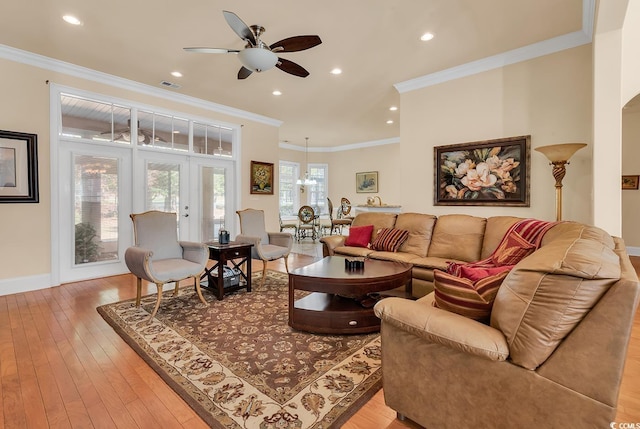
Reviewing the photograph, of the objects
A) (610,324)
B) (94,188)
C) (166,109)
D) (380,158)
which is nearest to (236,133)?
(166,109)

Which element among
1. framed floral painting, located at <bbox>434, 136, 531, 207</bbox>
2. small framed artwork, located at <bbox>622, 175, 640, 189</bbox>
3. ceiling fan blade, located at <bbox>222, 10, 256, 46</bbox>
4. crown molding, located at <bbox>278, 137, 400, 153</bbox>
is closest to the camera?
ceiling fan blade, located at <bbox>222, 10, 256, 46</bbox>

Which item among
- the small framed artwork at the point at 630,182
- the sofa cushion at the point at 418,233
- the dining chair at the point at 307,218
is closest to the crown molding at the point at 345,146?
the dining chair at the point at 307,218

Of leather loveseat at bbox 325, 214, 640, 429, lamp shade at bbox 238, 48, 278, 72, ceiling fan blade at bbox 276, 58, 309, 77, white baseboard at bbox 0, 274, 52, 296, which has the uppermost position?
ceiling fan blade at bbox 276, 58, 309, 77

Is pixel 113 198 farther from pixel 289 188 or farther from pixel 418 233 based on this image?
pixel 289 188

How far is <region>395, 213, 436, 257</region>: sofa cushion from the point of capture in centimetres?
381

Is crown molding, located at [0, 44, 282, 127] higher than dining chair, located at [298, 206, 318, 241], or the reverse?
crown molding, located at [0, 44, 282, 127]

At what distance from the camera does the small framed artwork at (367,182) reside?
9367mm

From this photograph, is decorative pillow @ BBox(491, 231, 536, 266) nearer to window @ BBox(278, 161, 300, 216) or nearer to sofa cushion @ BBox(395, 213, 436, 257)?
sofa cushion @ BBox(395, 213, 436, 257)

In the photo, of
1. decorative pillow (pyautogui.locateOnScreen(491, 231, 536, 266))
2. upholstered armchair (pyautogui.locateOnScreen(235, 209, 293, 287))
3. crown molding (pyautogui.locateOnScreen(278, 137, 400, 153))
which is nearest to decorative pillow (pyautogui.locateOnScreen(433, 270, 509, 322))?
decorative pillow (pyautogui.locateOnScreen(491, 231, 536, 266))

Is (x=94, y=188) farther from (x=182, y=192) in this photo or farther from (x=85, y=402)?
(x=85, y=402)

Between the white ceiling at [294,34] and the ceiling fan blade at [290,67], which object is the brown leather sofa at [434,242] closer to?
the white ceiling at [294,34]

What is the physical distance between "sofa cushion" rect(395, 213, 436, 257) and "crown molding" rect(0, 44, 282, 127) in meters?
4.01

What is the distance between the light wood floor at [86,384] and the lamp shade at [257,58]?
2623 millimetres

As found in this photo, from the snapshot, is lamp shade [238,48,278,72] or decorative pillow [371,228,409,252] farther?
decorative pillow [371,228,409,252]
